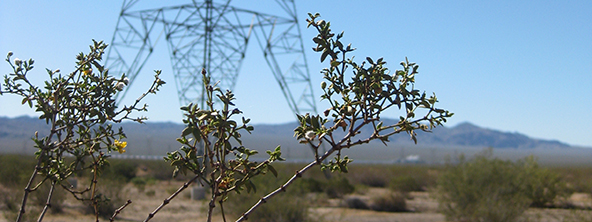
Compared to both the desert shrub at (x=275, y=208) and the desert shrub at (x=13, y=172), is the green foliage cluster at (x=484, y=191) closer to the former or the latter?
the desert shrub at (x=275, y=208)

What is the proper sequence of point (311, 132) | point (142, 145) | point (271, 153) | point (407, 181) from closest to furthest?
point (311, 132) < point (271, 153) < point (407, 181) < point (142, 145)

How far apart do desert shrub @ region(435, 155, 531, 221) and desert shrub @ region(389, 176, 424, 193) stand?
750cm

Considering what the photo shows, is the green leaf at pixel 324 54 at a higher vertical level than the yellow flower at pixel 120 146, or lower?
higher

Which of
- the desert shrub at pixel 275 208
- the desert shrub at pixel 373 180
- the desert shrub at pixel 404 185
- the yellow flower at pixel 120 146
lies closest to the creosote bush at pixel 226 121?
the yellow flower at pixel 120 146

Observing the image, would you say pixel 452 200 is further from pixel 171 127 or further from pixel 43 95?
pixel 171 127

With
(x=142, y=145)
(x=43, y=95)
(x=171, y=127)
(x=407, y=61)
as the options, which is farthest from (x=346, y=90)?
(x=171, y=127)

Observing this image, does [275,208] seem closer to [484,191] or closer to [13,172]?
[484,191]

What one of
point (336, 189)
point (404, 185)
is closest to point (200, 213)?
point (336, 189)

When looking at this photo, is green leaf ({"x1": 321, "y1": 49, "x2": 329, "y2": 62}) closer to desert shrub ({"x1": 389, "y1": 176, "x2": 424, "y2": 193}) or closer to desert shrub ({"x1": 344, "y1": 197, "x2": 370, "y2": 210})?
desert shrub ({"x1": 344, "y1": 197, "x2": 370, "y2": 210})

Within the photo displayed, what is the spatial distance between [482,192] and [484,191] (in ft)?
0.27

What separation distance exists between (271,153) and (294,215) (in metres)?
15.9

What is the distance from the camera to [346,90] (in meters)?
2.78

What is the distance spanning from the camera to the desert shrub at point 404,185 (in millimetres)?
31716

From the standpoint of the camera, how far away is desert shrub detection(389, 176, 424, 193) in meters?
31.7
